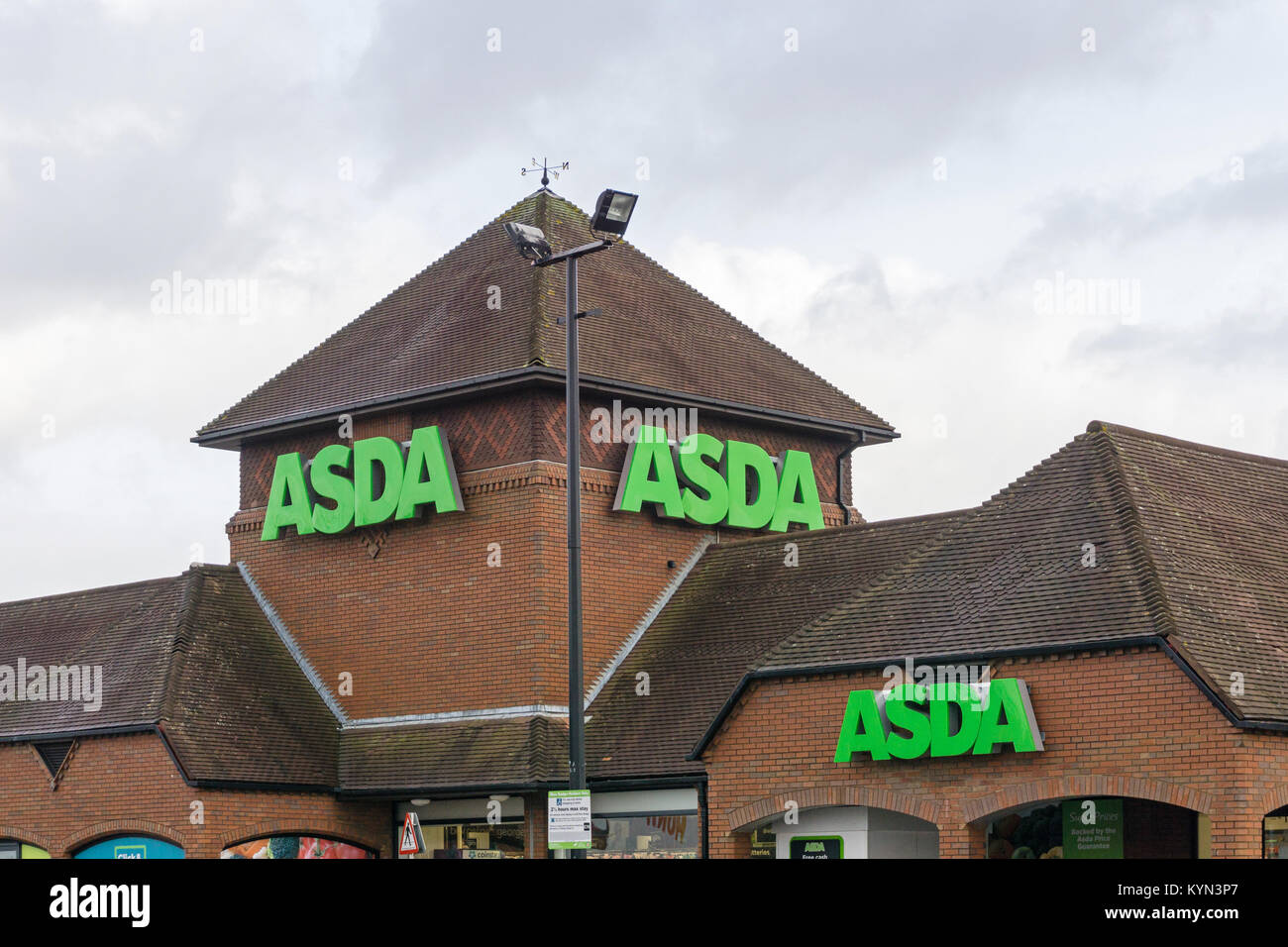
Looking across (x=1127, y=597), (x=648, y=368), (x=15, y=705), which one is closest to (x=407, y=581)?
(x=648, y=368)

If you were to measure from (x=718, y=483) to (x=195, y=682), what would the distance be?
382 inches

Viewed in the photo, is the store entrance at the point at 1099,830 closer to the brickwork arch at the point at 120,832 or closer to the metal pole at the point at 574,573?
the metal pole at the point at 574,573

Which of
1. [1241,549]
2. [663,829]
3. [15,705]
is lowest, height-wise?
[663,829]

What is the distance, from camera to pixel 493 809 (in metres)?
28.1

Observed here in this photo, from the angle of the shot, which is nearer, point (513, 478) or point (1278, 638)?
point (1278, 638)

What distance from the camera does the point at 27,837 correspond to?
29578 millimetres

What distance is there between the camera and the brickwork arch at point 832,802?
2212 centimetres

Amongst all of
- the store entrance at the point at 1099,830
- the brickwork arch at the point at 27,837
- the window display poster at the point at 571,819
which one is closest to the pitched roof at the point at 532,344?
the brickwork arch at the point at 27,837

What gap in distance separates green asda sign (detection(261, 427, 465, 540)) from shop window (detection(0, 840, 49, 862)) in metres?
6.74

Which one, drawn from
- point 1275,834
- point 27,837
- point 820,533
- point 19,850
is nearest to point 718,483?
point 820,533

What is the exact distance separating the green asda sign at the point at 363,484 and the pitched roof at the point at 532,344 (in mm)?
861
